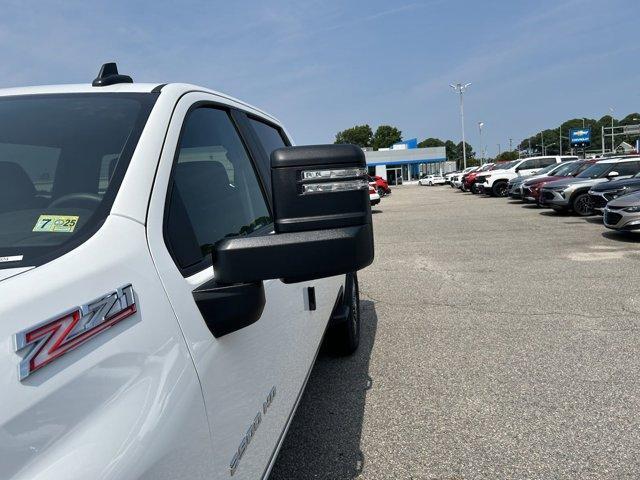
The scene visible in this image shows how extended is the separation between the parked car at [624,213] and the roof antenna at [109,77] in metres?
9.74

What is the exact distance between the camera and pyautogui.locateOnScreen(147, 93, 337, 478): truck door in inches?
55.8

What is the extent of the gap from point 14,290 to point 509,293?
609cm

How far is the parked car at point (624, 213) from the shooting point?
9.51 metres

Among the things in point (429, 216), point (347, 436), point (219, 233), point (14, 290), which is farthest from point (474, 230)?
point (14, 290)

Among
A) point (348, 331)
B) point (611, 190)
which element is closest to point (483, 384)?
point (348, 331)

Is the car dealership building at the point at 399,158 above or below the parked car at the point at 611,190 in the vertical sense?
above

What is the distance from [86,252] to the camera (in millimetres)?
1234

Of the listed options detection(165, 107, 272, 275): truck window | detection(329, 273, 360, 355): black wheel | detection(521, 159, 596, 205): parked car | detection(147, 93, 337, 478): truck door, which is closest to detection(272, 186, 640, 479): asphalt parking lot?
detection(329, 273, 360, 355): black wheel

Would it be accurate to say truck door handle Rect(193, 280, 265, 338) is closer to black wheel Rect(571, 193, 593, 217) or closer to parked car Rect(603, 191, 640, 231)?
parked car Rect(603, 191, 640, 231)

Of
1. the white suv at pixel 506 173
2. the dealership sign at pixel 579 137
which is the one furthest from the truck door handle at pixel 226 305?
the dealership sign at pixel 579 137

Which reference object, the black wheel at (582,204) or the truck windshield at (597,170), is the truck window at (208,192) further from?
the truck windshield at (597,170)

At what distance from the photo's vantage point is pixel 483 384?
374 centimetres

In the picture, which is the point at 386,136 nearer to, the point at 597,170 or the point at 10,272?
the point at 597,170

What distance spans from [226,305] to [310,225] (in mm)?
320
